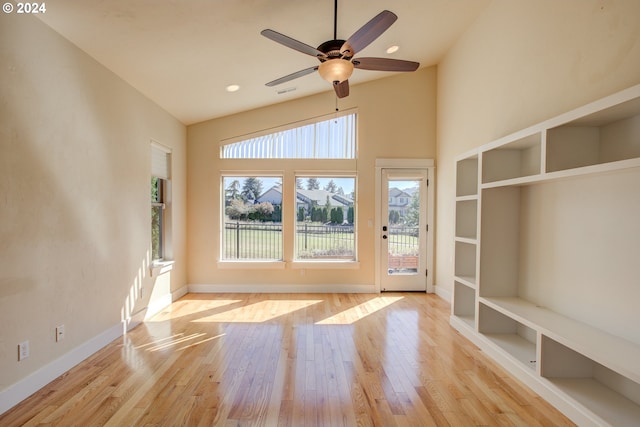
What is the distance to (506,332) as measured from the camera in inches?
119

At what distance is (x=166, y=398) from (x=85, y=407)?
506mm

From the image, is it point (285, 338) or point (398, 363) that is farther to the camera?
point (285, 338)

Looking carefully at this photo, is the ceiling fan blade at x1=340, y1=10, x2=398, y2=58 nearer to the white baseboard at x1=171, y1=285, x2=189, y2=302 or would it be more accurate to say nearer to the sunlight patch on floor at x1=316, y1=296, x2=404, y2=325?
the sunlight patch on floor at x1=316, y1=296, x2=404, y2=325

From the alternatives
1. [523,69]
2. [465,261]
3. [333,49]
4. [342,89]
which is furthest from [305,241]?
[523,69]

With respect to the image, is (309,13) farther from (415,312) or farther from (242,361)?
(415,312)

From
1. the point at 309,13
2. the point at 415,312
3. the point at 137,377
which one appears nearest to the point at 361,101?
the point at 309,13

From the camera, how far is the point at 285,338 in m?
3.19

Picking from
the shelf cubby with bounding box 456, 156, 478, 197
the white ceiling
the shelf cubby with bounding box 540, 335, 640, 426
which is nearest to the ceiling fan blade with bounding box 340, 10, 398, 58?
the white ceiling

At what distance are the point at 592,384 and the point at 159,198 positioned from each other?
16.2 ft

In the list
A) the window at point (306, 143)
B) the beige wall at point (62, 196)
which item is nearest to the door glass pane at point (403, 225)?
the window at point (306, 143)

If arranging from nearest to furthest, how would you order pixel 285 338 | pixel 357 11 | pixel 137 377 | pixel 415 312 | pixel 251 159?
pixel 137 377 < pixel 357 11 < pixel 285 338 < pixel 415 312 < pixel 251 159

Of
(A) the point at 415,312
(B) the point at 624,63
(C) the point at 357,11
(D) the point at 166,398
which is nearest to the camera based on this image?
(B) the point at 624,63

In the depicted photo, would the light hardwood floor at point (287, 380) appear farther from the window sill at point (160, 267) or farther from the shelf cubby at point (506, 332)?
the window sill at point (160, 267)

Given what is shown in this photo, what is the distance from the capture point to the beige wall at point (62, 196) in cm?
206
